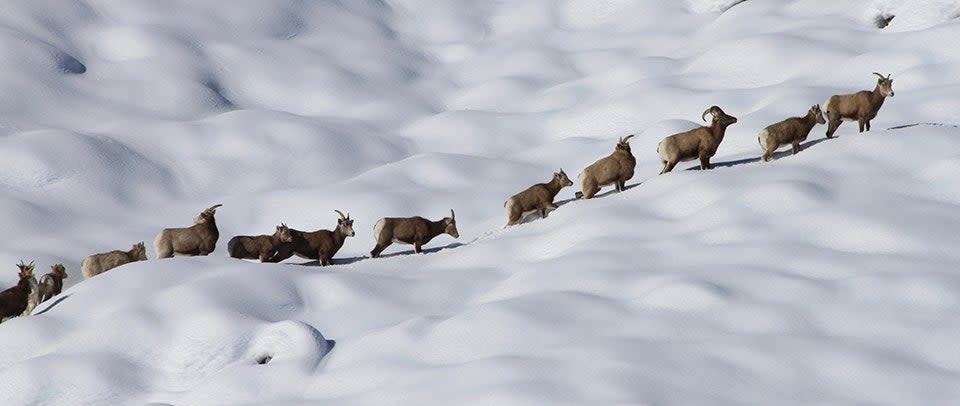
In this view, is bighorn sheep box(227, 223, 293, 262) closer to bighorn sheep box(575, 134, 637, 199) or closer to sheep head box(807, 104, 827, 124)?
bighorn sheep box(575, 134, 637, 199)

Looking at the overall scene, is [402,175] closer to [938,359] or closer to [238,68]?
[238,68]

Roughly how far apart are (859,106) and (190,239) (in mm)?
9921

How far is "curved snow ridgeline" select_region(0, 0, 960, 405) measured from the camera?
11102mm

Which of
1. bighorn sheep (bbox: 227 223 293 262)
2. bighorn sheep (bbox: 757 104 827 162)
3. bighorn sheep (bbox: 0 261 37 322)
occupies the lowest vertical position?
bighorn sheep (bbox: 0 261 37 322)

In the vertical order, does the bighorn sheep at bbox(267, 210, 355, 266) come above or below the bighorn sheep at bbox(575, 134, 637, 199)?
below

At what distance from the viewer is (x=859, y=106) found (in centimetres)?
1695

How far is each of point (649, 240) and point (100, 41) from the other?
15175mm

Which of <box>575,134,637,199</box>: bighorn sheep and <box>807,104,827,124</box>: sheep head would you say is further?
<box>807,104,827,124</box>: sheep head

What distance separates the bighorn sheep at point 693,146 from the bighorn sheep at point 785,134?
2.18 feet

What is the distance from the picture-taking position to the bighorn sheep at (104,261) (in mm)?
15625

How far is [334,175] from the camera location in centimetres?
2086

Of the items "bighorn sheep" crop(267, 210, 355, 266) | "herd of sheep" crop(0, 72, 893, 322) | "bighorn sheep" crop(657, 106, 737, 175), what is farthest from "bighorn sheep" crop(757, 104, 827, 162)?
"bighorn sheep" crop(267, 210, 355, 266)

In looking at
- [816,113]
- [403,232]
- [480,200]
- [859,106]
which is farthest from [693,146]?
[403,232]

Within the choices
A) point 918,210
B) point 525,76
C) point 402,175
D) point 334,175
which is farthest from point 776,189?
point 525,76
